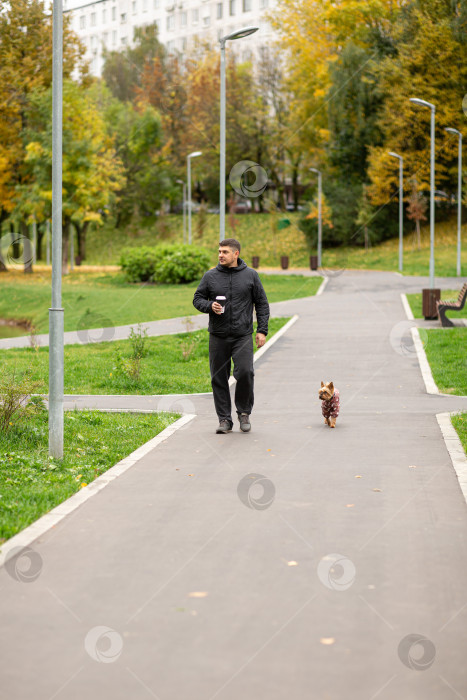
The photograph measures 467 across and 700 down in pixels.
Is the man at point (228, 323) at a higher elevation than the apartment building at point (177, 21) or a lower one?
lower

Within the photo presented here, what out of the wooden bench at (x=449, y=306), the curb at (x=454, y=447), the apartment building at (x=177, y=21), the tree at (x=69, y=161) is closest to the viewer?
the curb at (x=454, y=447)

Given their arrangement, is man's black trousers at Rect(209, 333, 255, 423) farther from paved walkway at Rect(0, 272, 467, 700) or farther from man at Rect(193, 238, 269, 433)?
paved walkway at Rect(0, 272, 467, 700)

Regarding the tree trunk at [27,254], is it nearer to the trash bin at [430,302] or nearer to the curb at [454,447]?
the trash bin at [430,302]

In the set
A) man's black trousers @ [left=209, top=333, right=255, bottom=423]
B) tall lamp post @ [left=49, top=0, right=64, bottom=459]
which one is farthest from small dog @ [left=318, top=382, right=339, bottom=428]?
tall lamp post @ [left=49, top=0, right=64, bottom=459]

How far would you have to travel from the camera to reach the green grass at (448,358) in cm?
1383

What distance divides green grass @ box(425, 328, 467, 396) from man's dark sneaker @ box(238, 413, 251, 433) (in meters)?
3.98

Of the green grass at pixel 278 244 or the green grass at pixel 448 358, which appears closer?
the green grass at pixel 448 358

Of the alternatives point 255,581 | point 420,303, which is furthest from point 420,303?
point 255,581

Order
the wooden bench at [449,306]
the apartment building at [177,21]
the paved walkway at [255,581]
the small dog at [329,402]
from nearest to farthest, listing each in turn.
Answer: the paved walkway at [255,581] → the small dog at [329,402] → the wooden bench at [449,306] → the apartment building at [177,21]

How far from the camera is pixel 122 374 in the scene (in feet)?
47.9

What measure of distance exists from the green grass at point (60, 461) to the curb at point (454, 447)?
9.28ft

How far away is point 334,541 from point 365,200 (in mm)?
53504

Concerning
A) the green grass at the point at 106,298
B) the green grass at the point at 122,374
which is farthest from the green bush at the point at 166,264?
the green grass at the point at 122,374

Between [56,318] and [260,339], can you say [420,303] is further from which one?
[56,318]
